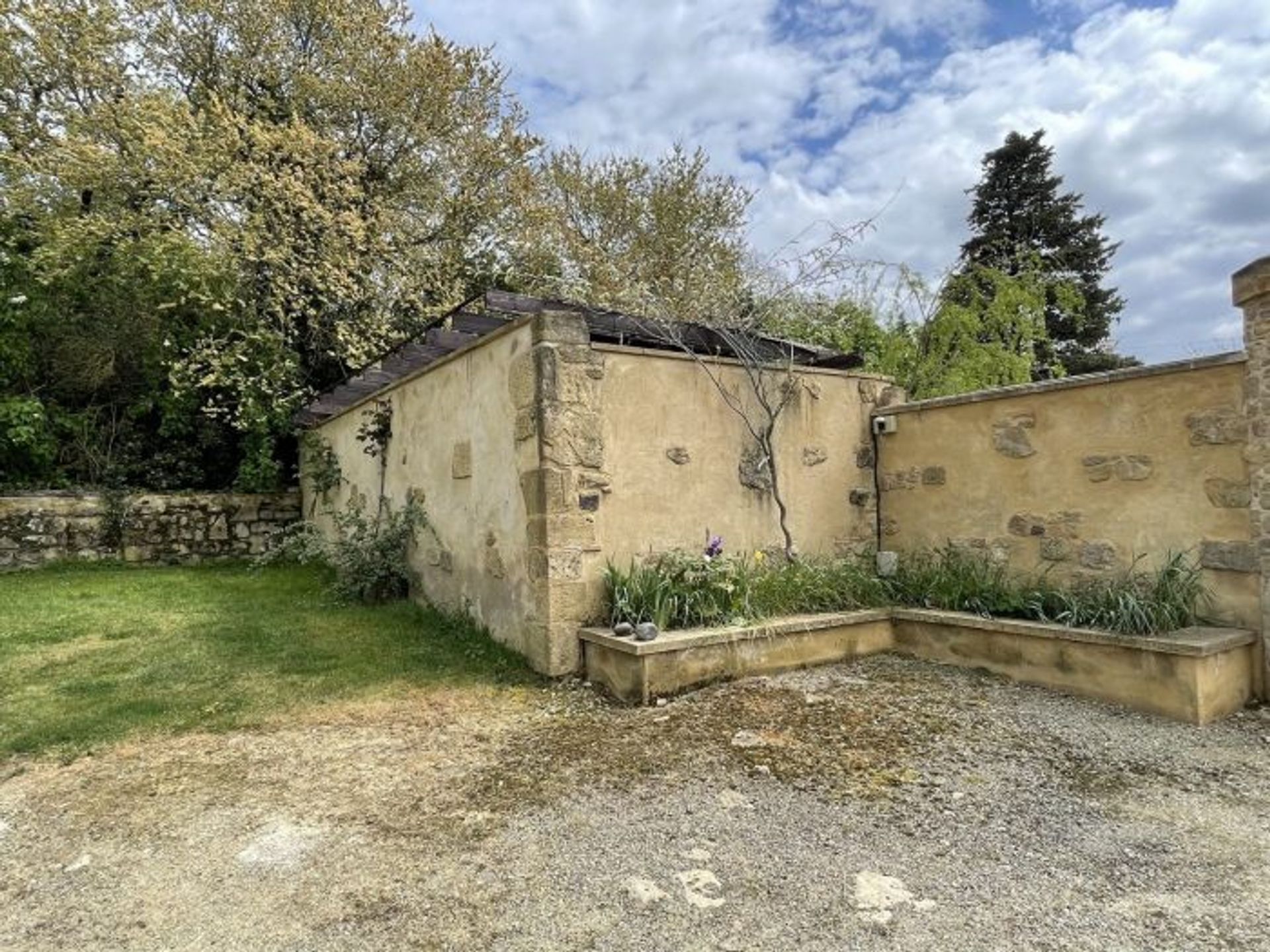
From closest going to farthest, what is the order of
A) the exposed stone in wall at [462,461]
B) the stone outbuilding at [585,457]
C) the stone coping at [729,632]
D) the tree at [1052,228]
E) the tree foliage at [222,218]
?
1. the stone coping at [729,632]
2. the stone outbuilding at [585,457]
3. the exposed stone in wall at [462,461]
4. the tree foliage at [222,218]
5. the tree at [1052,228]

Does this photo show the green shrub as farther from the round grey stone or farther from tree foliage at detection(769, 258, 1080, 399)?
tree foliage at detection(769, 258, 1080, 399)

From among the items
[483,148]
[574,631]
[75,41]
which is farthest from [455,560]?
[75,41]

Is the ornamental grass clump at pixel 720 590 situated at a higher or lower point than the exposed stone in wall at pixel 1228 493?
lower

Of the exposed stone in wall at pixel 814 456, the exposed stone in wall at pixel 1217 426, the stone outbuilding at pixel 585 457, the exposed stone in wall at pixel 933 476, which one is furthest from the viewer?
the exposed stone in wall at pixel 814 456

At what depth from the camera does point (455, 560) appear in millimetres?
6000

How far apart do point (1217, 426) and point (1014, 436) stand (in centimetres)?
122

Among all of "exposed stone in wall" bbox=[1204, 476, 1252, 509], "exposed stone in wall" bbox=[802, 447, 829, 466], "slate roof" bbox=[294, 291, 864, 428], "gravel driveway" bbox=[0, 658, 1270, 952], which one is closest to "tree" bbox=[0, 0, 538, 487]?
"slate roof" bbox=[294, 291, 864, 428]

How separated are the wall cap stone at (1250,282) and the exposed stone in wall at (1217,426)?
0.60m

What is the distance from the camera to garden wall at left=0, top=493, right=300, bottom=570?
9477 mm

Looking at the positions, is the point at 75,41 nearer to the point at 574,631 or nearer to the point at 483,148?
the point at 483,148

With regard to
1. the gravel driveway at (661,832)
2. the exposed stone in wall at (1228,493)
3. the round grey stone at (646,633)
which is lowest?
the gravel driveway at (661,832)

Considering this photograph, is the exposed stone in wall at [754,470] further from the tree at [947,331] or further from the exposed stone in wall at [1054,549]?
the tree at [947,331]

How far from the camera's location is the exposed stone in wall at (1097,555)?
470cm

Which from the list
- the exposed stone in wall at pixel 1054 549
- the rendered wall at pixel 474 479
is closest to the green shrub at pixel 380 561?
the rendered wall at pixel 474 479
